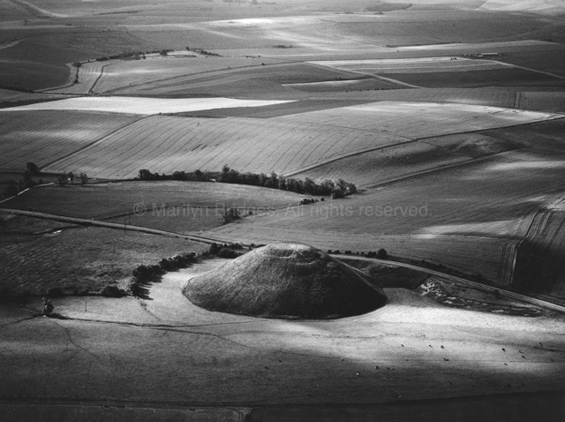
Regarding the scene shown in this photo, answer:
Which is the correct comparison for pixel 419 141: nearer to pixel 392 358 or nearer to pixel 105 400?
pixel 392 358

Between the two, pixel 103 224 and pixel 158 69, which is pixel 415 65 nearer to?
pixel 158 69

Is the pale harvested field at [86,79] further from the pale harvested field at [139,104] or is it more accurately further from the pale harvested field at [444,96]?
the pale harvested field at [444,96]

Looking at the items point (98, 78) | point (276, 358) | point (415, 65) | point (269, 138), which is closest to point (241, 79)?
point (98, 78)

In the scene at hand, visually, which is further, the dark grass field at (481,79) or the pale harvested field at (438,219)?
the dark grass field at (481,79)

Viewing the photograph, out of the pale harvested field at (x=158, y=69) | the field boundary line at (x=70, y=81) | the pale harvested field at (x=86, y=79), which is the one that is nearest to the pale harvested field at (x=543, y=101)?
the pale harvested field at (x=158, y=69)

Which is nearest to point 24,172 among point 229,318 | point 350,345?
point 229,318
